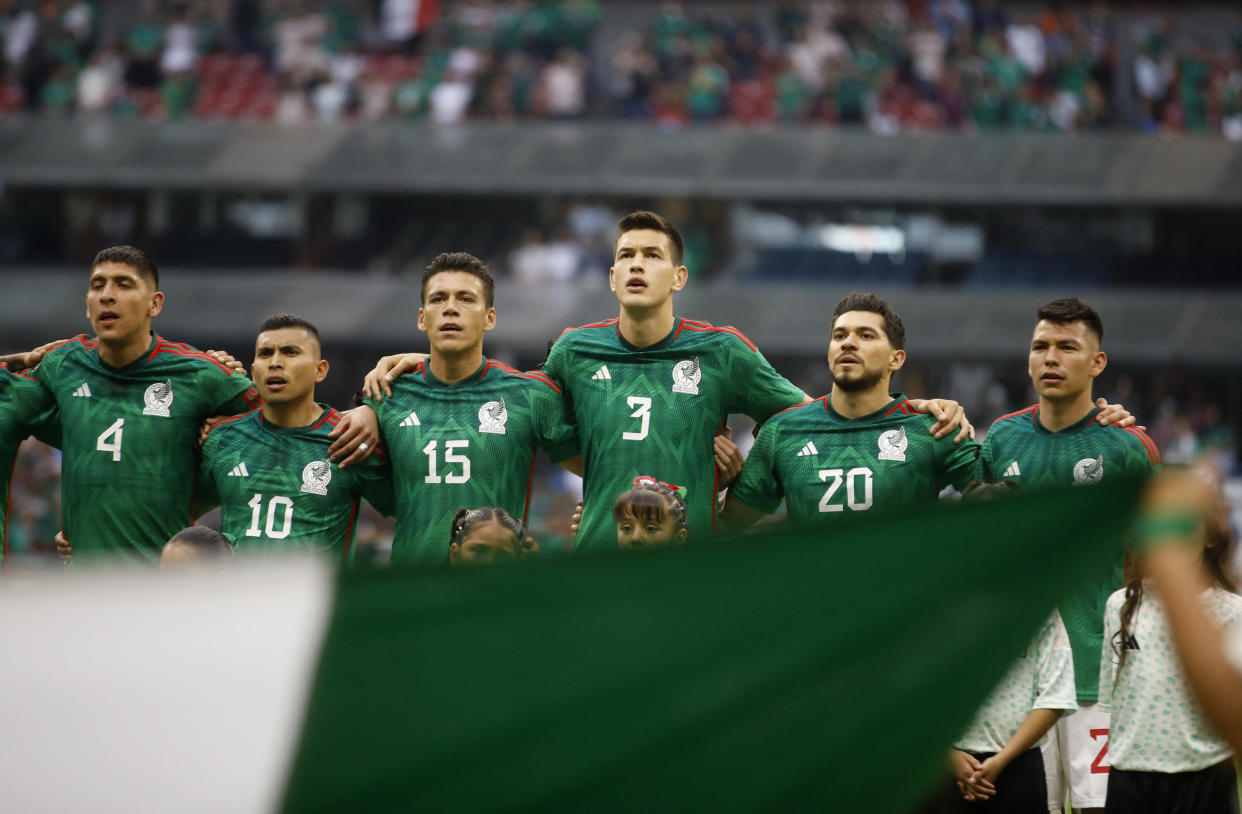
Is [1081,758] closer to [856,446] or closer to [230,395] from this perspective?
[856,446]

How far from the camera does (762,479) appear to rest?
6.02m

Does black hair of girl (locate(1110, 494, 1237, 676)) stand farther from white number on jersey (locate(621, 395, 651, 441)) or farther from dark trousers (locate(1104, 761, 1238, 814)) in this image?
white number on jersey (locate(621, 395, 651, 441))

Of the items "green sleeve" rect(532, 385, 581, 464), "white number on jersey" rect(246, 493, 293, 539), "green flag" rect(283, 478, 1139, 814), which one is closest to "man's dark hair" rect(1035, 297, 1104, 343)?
"green sleeve" rect(532, 385, 581, 464)

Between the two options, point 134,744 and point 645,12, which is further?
point 645,12

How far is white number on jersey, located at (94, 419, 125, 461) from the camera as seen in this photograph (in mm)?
6285

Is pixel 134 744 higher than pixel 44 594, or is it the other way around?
pixel 44 594

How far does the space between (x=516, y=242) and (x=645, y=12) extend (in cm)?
748

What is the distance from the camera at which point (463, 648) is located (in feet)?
6.01

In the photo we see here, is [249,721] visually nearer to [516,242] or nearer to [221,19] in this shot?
[516,242]

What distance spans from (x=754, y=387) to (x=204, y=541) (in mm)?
2495

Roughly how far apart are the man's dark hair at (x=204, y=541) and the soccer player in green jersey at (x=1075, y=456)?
3.34m

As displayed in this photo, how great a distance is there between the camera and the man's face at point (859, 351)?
5875 mm

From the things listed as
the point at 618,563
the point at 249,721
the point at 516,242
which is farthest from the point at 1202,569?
the point at 516,242

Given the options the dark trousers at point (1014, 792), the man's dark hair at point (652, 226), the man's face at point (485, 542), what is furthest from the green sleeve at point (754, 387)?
the dark trousers at point (1014, 792)
